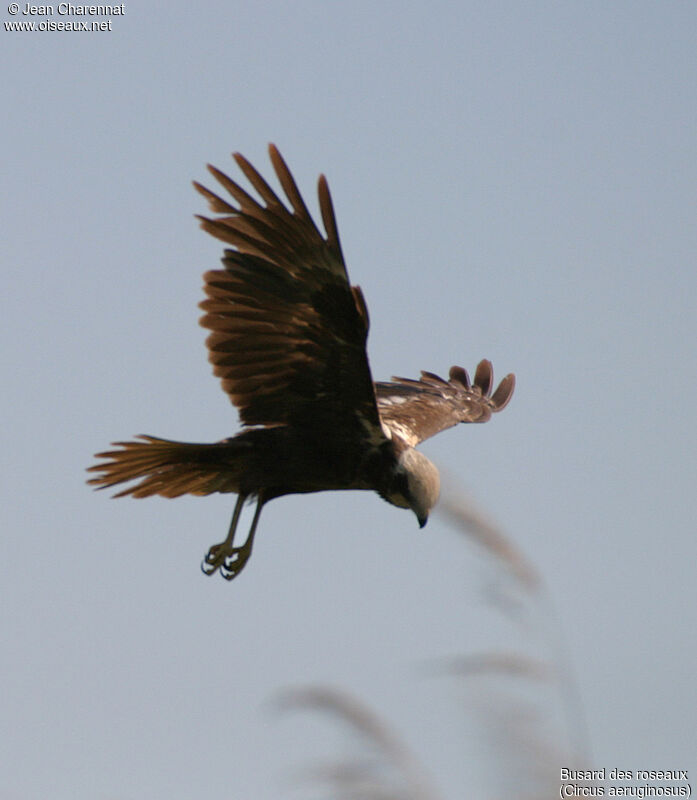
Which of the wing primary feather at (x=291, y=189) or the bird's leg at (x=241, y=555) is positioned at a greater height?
the wing primary feather at (x=291, y=189)

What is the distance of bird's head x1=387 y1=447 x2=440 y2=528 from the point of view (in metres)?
5.71

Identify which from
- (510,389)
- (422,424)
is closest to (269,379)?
(422,424)

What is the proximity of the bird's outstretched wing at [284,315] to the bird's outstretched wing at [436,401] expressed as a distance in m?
0.71

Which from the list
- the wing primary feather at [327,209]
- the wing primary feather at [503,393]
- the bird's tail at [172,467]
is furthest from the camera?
the wing primary feather at [503,393]

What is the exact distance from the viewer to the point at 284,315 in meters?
5.27

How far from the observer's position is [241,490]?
19.6 ft

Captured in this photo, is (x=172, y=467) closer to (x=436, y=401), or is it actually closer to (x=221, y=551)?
(x=221, y=551)

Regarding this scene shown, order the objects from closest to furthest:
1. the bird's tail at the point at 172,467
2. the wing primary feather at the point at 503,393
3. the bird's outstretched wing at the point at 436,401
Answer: the bird's tail at the point at 172,467 < the bird's outstretched wing at the point at 436,401 < the wing primary feather at the point at 503,393

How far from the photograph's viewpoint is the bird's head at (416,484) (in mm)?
5707

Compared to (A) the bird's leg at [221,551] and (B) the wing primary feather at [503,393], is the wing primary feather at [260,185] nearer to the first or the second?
(A) the bird's leg at [221,551]

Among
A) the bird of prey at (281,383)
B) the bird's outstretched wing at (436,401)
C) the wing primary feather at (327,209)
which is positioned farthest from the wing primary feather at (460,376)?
the wing primary feather at (327,209)

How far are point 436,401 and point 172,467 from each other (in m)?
2.33

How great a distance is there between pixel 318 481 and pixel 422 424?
1377mm

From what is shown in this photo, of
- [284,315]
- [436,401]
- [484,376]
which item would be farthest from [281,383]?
[484,376]
